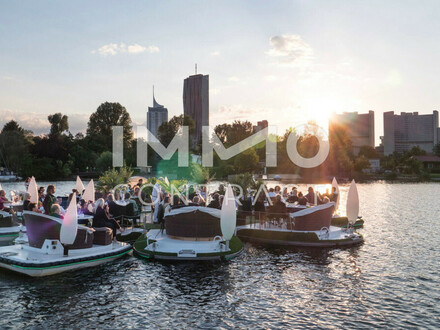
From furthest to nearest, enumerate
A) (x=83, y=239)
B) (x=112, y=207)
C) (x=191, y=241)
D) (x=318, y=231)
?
1. (x=112, y=207)
2. (x=318, y=231)
3. (x=191, y=241)
4. (x=83, y=239)

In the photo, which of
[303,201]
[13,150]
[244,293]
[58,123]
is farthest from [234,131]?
[244,293]

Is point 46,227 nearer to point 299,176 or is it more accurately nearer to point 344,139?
point 299,176

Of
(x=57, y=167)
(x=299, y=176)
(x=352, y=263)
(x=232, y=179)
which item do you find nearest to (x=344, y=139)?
(x=299, y=176)

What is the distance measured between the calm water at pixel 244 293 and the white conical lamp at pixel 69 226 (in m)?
1.25

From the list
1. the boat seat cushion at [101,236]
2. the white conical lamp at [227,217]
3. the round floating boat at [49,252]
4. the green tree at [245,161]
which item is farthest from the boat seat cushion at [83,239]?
the green tree at [245,161]

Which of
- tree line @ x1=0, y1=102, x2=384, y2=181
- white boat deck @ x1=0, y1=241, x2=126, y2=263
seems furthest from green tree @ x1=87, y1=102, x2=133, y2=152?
white boat deck @ x1=0, y1=241, x2=126, y2=263

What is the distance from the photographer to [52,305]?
10.3 meters

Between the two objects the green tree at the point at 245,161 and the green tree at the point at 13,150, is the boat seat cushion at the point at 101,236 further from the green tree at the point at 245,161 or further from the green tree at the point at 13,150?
the green tree at the point at 13,150

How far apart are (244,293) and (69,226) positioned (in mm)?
5980

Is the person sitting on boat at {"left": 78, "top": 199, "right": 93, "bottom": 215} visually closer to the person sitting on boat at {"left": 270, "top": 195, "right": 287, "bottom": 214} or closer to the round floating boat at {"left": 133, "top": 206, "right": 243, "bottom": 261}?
the round floating boat at {"left": 133, "top": 206, "right": 243, "bottom": 261}

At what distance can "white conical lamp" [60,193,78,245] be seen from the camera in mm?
12414

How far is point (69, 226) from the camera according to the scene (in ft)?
41.1

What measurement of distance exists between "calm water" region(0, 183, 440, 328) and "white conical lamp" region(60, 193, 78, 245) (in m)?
1.25

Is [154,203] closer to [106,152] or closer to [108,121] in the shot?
[106,152]
